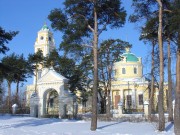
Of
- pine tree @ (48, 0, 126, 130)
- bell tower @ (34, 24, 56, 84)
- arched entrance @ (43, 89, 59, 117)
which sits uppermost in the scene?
bell tower @ (34, 24, 56, 84)

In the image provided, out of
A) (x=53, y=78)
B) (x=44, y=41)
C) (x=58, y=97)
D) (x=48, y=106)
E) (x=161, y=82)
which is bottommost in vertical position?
(x=48, y=106)

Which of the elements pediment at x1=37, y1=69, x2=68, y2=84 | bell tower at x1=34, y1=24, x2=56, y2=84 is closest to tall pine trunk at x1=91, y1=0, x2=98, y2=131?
pediment at x1=37, y1=69, x2=68, y2=84

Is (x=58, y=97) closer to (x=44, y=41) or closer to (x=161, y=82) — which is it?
(x=161, y=82)

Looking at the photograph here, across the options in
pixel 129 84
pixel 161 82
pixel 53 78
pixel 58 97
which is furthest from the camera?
pixel 129 84

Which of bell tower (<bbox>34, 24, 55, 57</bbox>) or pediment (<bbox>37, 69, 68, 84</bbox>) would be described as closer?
pediment (<bbox>37, 69, 68, 84</bbox>)

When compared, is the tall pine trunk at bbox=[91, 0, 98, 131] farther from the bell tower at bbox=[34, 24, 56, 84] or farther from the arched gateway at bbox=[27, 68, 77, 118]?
the bell tower at bbox=[34, 24, 56, 84]

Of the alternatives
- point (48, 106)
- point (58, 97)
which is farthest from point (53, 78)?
point (48, 106)

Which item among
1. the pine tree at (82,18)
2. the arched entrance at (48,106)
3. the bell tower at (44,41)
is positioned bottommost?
the arched entrance at (48,106)

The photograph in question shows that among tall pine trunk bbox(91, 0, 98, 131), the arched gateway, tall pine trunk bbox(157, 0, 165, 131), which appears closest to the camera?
tall pine trunk bbox(157, 0, 165, 131)

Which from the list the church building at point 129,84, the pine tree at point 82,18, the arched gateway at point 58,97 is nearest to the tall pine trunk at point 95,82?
the pine tree at point 82,18

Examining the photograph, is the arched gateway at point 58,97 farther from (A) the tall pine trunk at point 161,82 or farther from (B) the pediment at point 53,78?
(A) the tall pine trunk at point 161,82

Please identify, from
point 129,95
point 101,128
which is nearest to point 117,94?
point 129,95

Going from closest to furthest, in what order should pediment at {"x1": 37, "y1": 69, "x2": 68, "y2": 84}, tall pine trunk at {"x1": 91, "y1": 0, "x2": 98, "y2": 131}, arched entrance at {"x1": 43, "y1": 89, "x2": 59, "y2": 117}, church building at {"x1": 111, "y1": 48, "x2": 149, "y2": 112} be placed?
tall pine trunk at {"x1": 91, "y1": 0, "x2": 98, "y2": 131} → pediment at {"x1": 37, "y1": 69, "x2": 68, "y2": 84} → arched entrance at {"x1": 43, "y1": 89, "x2": 59, "y2": 117} → church building at {"x1": 111, "y1": 48, "x2": 149, "y2": 112}

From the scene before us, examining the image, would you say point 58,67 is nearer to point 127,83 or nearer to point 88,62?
point 88,62
